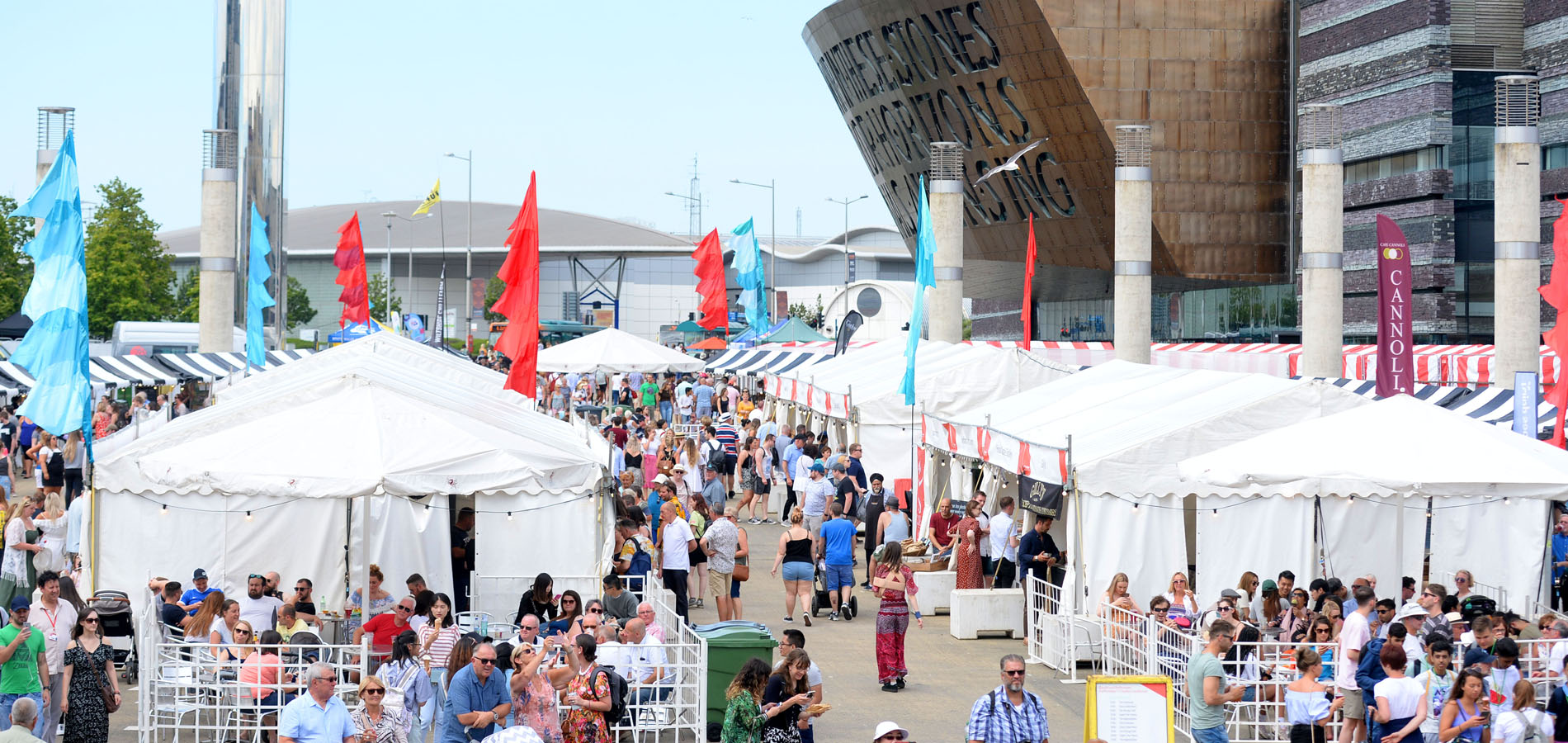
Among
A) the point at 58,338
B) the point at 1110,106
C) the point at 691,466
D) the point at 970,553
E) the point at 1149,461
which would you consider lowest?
the point at 970,553

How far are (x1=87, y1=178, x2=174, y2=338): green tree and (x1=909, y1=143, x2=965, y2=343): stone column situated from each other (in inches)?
1590

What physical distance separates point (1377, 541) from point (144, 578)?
11167 mm

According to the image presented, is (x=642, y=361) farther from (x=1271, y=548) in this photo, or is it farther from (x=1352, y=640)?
(x=1352, y=640)

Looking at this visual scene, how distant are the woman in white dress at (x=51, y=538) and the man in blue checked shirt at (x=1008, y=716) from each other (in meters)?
10.8

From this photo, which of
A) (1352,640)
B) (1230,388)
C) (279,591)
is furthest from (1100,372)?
(279,591)

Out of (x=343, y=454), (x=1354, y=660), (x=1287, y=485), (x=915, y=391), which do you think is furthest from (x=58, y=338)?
(x=915, y=391)

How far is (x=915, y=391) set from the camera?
79.4 ft

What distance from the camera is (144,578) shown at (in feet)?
46.7

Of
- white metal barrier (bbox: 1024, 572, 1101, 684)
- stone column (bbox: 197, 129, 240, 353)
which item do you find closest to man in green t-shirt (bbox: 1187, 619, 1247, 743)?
white metal barrier (bbox: 1024, 572, 1101, 684)

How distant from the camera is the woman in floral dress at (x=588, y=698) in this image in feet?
35.4

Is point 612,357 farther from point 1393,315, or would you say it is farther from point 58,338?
point 58,338

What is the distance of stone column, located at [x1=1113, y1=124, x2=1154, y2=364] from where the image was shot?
33.8 m

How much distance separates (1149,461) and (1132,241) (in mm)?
19319

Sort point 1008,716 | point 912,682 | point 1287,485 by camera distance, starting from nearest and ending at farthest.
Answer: point 1008,716
point 1287,485
point 912,682
